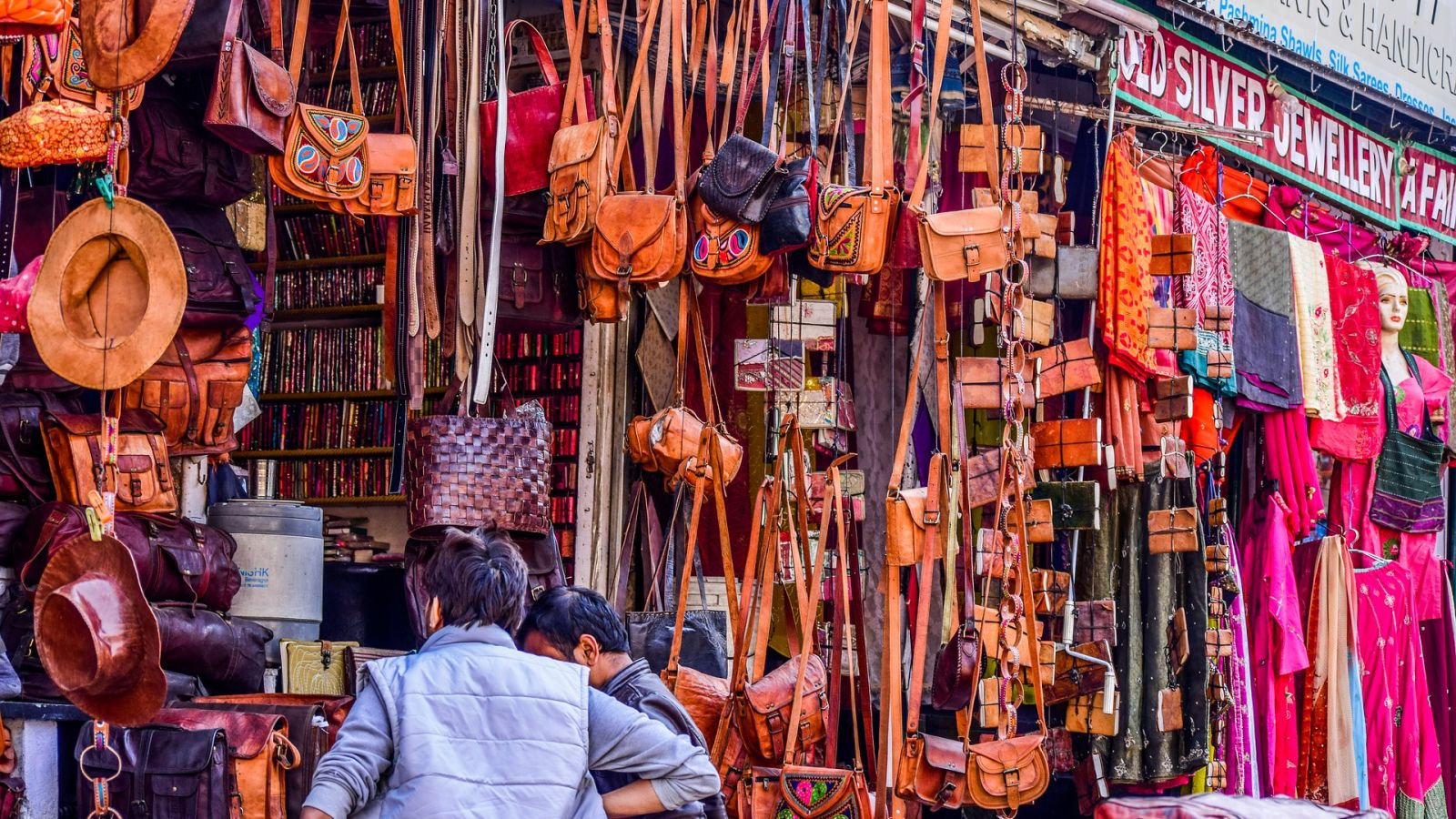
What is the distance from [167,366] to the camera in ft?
17.5

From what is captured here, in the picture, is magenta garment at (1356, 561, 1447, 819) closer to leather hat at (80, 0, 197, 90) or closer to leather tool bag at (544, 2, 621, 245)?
leather tool bag at (544, 2, 621, 245)

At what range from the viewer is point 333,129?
16.2 feet

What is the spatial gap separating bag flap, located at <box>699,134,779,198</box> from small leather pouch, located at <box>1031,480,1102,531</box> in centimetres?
198

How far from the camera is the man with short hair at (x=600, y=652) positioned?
4.27m

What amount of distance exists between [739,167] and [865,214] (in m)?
0.39

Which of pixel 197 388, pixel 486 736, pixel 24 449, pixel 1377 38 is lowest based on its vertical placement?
pixel 486 736

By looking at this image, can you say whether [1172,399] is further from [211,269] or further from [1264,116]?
[211,269]

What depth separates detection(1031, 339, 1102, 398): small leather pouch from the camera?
6641 mm

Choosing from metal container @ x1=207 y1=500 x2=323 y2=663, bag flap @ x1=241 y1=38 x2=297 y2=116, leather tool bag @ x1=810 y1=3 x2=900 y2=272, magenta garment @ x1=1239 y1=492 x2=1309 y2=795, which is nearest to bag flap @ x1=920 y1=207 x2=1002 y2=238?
leather tool bag @ x1=810 y1=3 x2=900 y2=272

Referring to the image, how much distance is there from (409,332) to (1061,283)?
104 inches

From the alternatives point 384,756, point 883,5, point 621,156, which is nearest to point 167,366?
point 621,156

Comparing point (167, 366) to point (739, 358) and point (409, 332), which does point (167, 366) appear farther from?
point (739, 358)

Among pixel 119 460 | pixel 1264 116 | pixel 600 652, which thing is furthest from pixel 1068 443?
pixel 119 460

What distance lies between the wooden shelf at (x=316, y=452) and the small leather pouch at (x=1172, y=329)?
3.01 m
